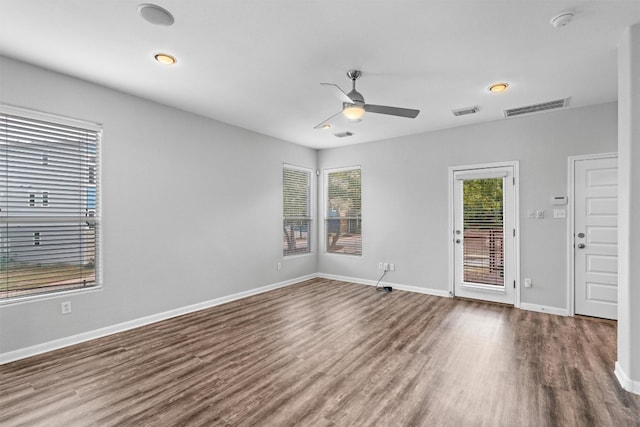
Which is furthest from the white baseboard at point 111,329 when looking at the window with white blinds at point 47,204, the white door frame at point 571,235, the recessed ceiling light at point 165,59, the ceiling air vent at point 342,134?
the white door frame at point 571,235

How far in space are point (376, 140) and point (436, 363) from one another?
4.11 metres

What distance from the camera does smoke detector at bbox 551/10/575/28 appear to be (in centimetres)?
219

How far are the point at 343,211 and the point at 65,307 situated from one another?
4643mm

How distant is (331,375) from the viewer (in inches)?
102

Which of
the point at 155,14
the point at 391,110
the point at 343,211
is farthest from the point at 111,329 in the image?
the point at 343,211

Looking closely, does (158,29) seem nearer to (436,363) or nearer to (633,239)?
(436,363)

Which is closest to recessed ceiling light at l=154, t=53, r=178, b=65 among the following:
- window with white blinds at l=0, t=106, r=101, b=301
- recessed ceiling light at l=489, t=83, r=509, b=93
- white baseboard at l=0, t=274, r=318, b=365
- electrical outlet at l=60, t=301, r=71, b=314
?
window with white blinds at l=0, t=106, r=101, b=301

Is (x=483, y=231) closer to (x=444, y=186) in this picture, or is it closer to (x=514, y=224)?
(x=514, y=224)

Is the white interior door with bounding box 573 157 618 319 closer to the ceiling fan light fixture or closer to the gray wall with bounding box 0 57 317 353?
the ceiling fan light fixture

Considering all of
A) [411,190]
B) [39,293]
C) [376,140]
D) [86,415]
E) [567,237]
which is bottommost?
[86,415]

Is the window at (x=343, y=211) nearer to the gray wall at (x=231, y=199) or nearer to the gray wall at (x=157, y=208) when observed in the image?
the gray wall at (x=231, y=199)

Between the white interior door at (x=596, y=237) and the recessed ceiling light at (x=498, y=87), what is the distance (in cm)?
167

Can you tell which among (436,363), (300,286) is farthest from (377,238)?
(436,363)

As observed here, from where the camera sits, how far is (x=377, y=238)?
19.2 feet
